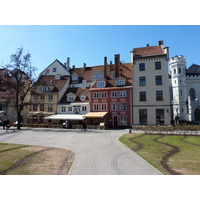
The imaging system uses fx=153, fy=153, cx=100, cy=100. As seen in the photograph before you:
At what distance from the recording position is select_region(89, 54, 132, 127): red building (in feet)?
104

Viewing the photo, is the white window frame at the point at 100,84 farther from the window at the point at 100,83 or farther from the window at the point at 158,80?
the window at the point at 158,80

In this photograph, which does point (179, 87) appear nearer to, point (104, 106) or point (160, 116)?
point (160, 116)

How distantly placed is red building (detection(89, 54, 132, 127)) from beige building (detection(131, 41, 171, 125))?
1.53 meters

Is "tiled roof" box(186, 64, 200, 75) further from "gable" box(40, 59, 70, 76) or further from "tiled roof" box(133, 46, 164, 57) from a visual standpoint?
"gable" box(40, 59, 70, 76)

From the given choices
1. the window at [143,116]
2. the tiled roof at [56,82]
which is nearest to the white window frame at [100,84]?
the window at [143,116]

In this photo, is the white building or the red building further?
the white building

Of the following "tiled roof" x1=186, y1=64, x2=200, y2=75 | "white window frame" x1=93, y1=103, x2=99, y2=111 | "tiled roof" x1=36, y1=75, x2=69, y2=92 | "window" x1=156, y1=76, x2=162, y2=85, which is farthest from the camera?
"tiled roof" x1=186, y1=64, x2=200, y2=75

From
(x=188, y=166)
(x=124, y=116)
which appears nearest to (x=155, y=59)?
(x=124, y=116)

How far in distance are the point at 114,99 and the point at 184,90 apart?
59.8ft

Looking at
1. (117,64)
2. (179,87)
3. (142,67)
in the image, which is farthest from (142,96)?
(179,87)

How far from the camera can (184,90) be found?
37.3 meters

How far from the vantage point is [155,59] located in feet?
106

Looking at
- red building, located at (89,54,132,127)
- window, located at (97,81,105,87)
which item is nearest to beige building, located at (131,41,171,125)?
red building, located at (89,54,132,127)

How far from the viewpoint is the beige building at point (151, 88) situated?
30.8 metres
